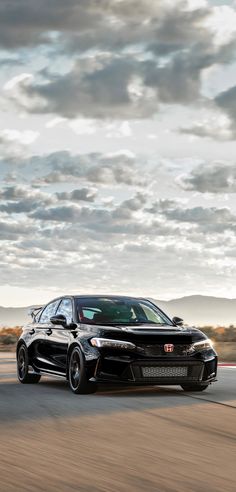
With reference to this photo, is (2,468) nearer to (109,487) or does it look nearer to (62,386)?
(109,487)

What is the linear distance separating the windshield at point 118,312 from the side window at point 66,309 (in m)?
0.17

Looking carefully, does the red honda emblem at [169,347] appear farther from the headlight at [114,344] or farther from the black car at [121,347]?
the headlight at [114,344]

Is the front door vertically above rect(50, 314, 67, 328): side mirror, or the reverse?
rect(50, 314, 67, 328): side mirror

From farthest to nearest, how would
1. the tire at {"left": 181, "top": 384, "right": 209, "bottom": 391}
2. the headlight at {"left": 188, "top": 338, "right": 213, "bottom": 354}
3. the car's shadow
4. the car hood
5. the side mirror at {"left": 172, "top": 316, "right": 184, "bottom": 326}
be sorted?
1. the side mirror at {"left": 172, "top": 316, "right": 184, "bottom": 326}
2. the tire at {"left": 181, "top": 384, "right": 209, "bottom": 391}
3. the headlight at {"left": 188, "top": 338, "right": 213, "bottom": 354}
4. the car hood
5. the car's shadow

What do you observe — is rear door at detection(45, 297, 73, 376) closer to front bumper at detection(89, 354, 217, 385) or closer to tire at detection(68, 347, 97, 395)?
tire at detection(68, 347, 97, 395)

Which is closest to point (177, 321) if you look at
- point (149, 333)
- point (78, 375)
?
point (149, 333)

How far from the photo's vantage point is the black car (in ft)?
46.5

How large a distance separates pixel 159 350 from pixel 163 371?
303 mm

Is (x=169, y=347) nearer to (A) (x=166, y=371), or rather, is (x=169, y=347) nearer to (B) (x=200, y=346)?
(A) (x=166, y=371)

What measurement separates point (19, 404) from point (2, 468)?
5152mm

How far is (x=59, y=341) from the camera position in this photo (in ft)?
51.3

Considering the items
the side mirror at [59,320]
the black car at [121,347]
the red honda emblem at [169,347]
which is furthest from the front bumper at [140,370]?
the side mirror at [59,320]

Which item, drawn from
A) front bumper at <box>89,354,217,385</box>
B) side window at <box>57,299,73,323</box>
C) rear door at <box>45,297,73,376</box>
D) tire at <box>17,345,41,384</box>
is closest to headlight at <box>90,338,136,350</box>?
front bumper at <box>89,354,217,385</box>

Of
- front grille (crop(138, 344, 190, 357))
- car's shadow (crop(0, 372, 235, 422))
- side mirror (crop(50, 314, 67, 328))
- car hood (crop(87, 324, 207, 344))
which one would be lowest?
car's shadow (crop(0, 372, 235, 422))
